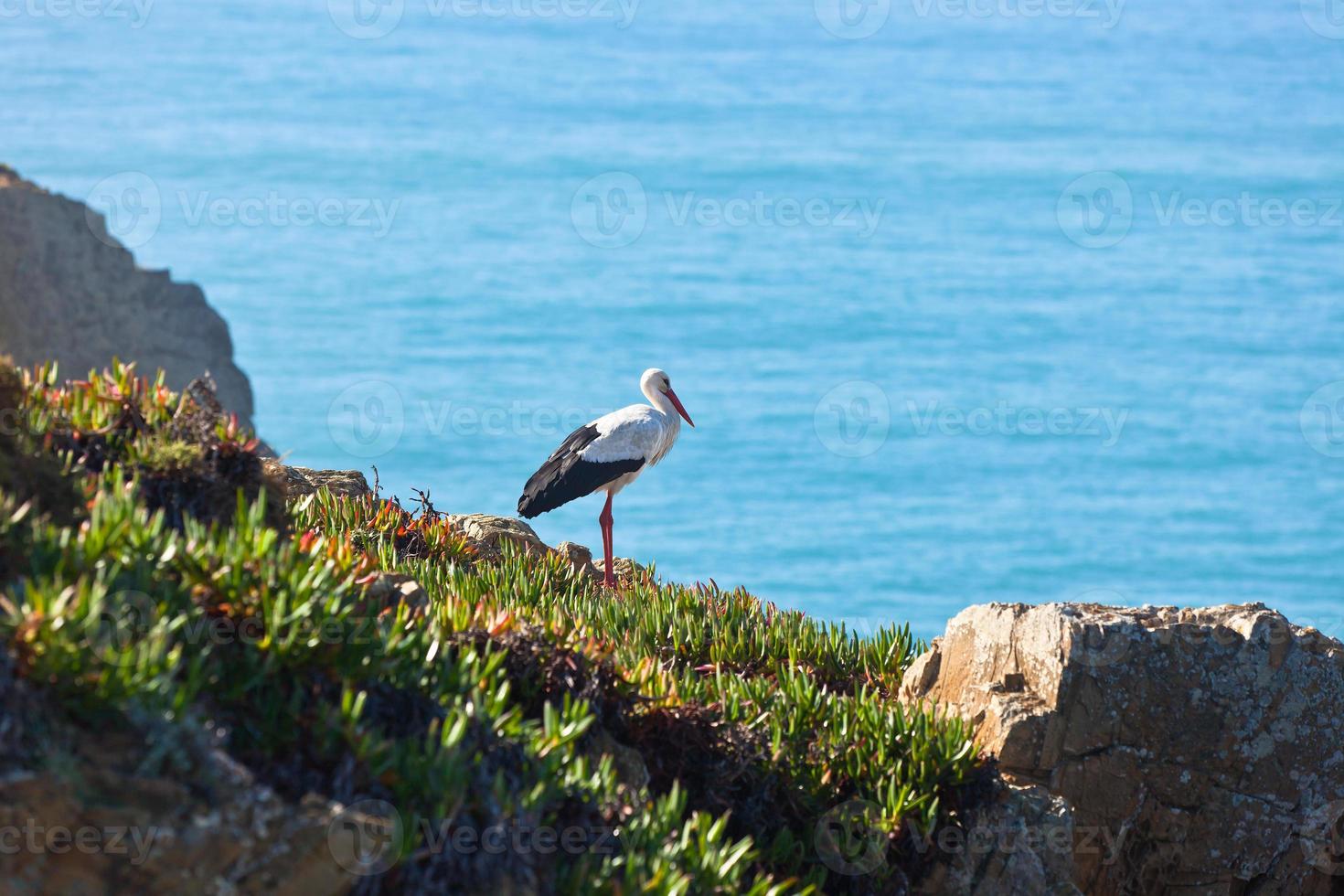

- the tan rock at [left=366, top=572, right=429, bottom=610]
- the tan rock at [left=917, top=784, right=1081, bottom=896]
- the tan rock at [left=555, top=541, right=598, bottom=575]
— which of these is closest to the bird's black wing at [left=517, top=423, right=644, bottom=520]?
the tan rock at [left=555, top=541, right=598, bottom=575]

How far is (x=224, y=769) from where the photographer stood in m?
5.06

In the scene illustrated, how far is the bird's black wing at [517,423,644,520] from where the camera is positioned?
1288 centimetres

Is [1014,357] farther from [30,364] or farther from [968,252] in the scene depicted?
[30,364]

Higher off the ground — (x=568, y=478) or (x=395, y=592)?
(x=568, y=478)

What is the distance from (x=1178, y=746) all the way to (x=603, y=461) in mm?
6015

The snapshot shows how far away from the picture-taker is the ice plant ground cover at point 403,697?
5.25 m

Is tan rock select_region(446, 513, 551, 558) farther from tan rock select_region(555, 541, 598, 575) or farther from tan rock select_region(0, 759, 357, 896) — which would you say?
tan rock select_region(0, 759, 357, 896)

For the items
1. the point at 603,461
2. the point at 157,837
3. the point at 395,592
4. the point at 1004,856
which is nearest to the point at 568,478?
the point at 603,461

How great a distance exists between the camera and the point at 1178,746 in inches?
330

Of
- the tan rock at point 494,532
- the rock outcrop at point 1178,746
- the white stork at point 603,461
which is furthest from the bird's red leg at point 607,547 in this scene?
the rock outcrop at point 1178,746

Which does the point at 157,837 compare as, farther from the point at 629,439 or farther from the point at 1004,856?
the point at 629,439

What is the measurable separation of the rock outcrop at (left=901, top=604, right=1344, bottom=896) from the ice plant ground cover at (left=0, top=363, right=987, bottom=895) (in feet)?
2.33

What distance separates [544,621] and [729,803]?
1369 millimetres

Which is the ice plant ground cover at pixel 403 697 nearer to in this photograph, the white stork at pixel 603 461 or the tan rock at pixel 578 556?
the white stork at pixel 603 461
